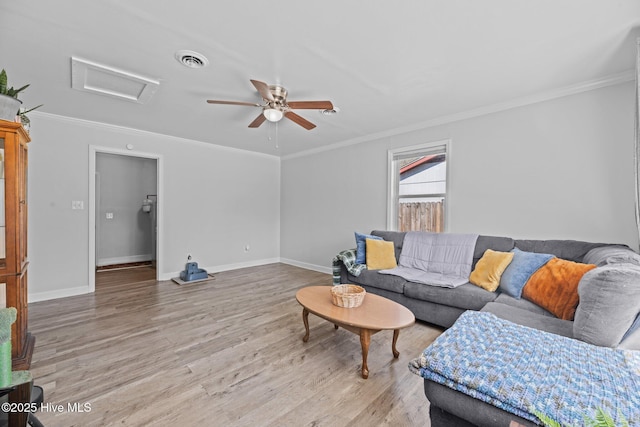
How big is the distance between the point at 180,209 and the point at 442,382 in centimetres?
474

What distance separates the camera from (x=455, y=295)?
8.53 feet

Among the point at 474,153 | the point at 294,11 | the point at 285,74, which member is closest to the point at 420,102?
the point at 474,153

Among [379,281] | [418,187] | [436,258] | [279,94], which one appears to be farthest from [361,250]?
[279,94]

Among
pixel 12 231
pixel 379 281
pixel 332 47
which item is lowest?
pixel 379 281

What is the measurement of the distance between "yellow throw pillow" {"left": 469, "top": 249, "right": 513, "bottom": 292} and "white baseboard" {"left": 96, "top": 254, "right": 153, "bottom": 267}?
6.64 metres

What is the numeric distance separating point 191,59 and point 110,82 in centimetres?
109

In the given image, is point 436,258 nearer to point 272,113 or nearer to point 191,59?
point 272,113

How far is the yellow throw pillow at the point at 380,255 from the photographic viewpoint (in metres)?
3.50

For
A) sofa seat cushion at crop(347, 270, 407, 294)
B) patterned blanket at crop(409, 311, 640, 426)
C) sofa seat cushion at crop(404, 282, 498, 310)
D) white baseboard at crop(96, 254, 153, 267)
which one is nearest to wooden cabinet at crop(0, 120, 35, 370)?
patterned blanket at crop(409, 311, 640, 426)

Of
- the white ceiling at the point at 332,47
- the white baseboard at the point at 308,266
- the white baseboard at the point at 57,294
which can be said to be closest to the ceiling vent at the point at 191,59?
the white ceiling at the point at 332,47

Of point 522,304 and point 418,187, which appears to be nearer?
point 522,304

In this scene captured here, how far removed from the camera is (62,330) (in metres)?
2.66

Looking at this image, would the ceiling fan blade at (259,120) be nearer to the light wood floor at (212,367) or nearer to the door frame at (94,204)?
the light wood floor at (212,367)

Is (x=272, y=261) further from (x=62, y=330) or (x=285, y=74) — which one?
(x=285, y=74)
